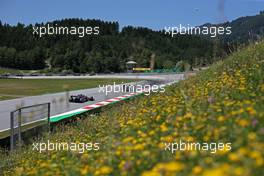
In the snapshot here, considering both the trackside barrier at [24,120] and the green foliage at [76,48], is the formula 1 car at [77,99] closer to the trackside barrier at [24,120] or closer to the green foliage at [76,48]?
the trackside barrier at [24,120]

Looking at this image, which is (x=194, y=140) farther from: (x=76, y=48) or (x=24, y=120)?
(x=76, y=48)

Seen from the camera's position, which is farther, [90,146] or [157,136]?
[90,146]

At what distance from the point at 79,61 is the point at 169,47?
4984 centimetres

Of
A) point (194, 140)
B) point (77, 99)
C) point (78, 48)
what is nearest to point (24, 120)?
point (194, 140)

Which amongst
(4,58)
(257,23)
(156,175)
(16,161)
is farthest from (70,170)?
(4,58)

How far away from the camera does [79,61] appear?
12262 centimetres

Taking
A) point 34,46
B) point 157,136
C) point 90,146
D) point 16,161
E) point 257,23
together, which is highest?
point 34,46

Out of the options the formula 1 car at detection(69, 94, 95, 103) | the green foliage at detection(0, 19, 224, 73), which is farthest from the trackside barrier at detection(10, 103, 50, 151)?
the green foliage at detection(0, 19, 224, 73)

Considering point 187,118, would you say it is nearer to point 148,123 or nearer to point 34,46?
point 148,123

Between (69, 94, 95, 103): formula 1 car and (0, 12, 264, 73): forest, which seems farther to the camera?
(0, 12, 264, 73): forest

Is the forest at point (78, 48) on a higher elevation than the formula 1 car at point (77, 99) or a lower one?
higher

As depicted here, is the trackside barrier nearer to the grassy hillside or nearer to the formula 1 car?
the grassy hillside

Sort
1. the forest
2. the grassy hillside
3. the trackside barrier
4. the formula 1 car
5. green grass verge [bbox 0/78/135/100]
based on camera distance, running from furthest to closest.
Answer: the forest < green grass verge [bbox 0/78/135/100] < the formula 1 car < the trackside barrier < the grassy hillside

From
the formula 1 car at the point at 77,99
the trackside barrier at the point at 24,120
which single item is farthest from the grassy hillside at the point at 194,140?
the formula 1 car at the point at 77,99
